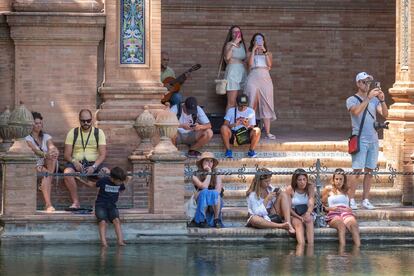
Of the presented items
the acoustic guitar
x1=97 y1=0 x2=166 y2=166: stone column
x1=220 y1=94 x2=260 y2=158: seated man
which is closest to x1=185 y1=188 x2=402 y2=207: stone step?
x1=220 y1=94 x2=260 y2=158: seated man

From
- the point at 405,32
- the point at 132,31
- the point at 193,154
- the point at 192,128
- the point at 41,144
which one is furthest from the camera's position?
the point at 405,32

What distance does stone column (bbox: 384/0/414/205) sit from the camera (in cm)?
2312

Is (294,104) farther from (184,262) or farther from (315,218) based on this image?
(184,262)

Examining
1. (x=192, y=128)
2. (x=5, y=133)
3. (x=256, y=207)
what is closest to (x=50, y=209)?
(x=5, y=133)

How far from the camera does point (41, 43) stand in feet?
73.2

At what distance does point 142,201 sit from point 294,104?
7.29 m

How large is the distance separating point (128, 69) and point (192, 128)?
4.64 ft

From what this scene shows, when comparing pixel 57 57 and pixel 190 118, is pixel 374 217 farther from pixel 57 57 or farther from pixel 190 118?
pixel 57 57

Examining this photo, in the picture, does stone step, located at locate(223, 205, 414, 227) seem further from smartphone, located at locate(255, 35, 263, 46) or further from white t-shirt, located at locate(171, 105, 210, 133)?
smartphone, located at locate(255, 35, 263, 46)

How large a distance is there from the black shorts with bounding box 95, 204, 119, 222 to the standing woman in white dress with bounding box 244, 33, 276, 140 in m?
4.99

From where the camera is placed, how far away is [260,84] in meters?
24.5

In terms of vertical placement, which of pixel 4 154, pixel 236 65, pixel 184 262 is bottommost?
pixel 184 262

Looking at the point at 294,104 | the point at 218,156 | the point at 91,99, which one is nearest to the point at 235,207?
the point at 218,156

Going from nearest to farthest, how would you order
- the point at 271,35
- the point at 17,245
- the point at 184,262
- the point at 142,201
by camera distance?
the point at 184,262 < the point at 17,245 < the point at 142,201 < the point at 271,35
